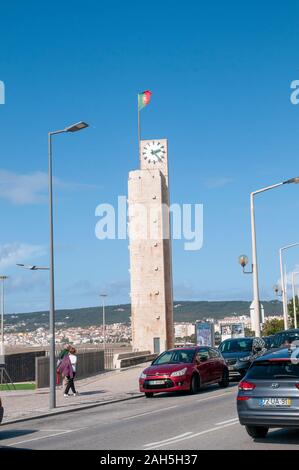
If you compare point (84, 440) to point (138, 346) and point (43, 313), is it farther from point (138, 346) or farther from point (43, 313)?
point (43, 313)

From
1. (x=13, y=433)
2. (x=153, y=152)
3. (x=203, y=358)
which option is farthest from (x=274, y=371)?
(x=153, y=152)

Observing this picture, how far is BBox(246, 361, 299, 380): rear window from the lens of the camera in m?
12.2

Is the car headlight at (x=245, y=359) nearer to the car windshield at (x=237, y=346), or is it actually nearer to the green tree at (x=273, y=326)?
the car windshield at (x=237, y=346)

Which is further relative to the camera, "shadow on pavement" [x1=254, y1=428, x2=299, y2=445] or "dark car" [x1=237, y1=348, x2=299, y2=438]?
"shadow on pavement" [x1=254, y1=428, x2=299, y2=445]

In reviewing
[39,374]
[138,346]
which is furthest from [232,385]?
[138,346]

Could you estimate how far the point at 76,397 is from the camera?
2489 cm

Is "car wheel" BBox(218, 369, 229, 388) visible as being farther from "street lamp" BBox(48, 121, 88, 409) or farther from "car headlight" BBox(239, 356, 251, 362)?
"street lamp" BBox(48, 121, 88, 409)

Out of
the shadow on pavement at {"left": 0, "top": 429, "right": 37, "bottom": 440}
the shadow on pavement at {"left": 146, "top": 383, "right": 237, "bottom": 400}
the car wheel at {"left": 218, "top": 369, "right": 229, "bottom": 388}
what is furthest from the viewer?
the car wheel at {"left": 218, "top": 369, "right": 229, "bottom": 388}

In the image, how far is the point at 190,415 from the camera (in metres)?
17.1

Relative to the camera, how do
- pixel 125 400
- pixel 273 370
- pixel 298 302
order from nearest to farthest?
pixel 273 370
pixel 125 400
pixel 298 302

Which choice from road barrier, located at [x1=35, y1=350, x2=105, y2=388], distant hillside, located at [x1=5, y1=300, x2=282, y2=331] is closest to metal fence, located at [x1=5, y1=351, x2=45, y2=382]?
road barrier, located at [x1=35, y1=350, x2=105, y2=388]

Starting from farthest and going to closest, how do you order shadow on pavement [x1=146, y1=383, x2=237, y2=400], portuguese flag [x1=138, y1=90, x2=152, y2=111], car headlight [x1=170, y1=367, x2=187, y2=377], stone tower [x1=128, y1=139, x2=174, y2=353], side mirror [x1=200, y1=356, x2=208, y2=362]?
1. portuguese flag [x1=138, y1=90, x2=152, y2=111]
2. stone tower [x1=128, y1=139, x2=174, y2=353]
3. side mirror [x1=200, y1=356, x2=208, y2=362]
4. shadow on pavement [x1=146, y1=383, x2=237, y2=400]
5. car headlight [x1=170, y1=367, x2=187, y2=377]

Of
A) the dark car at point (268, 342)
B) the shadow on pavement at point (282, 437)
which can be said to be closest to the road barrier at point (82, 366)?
the dark car at point (268, 342)
